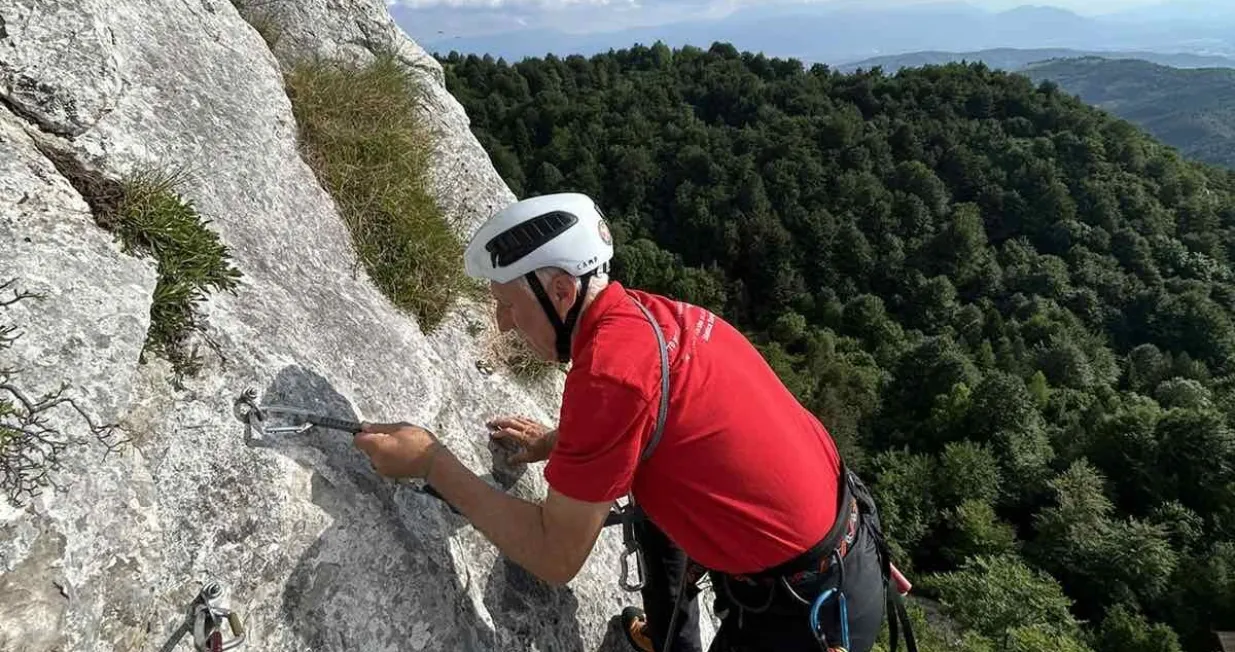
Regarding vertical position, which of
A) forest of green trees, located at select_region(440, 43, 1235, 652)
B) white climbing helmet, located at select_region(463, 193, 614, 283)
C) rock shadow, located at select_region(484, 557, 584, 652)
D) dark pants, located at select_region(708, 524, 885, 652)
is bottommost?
forest of green trees, located at select_region(440, 43, 1235, 652)

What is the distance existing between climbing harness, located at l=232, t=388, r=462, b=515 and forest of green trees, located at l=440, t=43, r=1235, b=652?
31841 millimetres

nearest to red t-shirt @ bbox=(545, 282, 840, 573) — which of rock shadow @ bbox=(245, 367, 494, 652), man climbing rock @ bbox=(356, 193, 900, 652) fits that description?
man climbing rock @ bbox=(356, 193, 900, 652)

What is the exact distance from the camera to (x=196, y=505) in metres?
2.90

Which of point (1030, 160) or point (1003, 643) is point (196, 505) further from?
point (1030, 160)

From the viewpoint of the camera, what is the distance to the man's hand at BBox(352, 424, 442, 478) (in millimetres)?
3281

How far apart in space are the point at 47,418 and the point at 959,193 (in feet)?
371

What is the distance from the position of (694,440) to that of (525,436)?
6.06ft

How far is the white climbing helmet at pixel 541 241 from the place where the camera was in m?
2.96

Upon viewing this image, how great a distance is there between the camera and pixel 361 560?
328 centimetres

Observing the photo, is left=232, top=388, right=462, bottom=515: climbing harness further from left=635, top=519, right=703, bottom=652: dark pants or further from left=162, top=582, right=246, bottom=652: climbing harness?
left=635, top=519, right=703, bottom=652: dark pants

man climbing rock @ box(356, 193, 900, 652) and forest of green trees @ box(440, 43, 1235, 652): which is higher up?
man climbing rock @ box(356, 193, 900, 652)

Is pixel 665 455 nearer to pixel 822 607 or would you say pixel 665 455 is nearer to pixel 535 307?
pixel 535 307

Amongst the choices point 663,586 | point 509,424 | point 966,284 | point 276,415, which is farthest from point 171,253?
point 966,284

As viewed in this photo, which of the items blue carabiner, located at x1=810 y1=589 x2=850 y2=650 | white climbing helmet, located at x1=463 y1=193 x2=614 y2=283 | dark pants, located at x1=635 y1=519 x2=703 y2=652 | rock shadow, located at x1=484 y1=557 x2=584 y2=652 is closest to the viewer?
white climbing helmet, located at x1=463 y1=193 x2=614 y2=283
